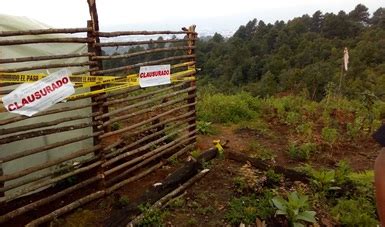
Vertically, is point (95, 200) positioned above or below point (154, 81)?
below

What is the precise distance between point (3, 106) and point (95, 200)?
1603mm

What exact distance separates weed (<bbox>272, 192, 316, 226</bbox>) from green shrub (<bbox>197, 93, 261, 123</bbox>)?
173 inches

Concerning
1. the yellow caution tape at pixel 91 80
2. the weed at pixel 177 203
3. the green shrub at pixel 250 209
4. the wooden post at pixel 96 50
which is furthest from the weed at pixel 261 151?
the wooden post at pixel 96 50

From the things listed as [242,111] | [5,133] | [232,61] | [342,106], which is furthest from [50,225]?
[232,61]

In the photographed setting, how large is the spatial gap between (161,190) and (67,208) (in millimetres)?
1124

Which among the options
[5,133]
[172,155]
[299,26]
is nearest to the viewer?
[5,133]

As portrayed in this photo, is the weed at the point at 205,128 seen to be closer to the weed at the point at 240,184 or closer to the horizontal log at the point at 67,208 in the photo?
the weed at the point at 240,184

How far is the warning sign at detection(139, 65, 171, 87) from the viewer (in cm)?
546

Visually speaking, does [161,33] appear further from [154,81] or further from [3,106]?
[3,106]

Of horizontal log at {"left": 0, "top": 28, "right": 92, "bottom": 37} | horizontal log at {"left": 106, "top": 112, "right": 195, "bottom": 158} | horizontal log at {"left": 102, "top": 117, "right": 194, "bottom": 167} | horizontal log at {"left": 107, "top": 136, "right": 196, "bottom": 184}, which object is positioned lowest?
horizontal log at {"left": 107, "top": 136, "right": 196, "bottom": 184}

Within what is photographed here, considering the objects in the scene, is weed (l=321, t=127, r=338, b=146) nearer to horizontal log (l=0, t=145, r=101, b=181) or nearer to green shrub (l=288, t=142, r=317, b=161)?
green shrub (l=288, t=142, r=317, b=161)

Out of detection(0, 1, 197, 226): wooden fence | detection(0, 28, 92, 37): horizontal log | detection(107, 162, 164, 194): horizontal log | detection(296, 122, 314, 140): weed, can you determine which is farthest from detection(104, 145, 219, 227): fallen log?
detection(296, 122, 314, 140): weed

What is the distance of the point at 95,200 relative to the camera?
4.89 meters

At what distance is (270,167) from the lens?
18.9ft
